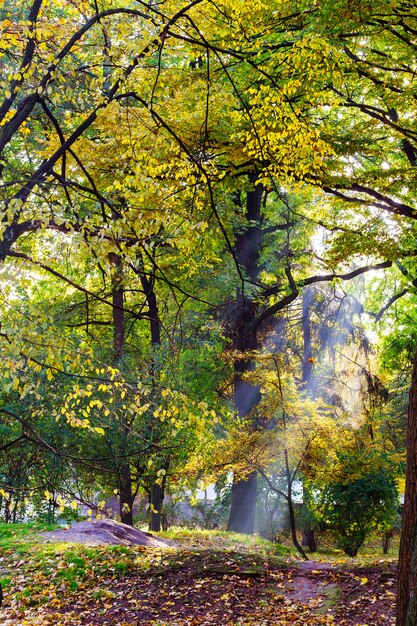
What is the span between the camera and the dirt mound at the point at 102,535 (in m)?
10.2

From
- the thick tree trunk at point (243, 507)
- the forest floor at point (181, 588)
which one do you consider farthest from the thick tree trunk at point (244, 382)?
the forest floor at point (181, 588)

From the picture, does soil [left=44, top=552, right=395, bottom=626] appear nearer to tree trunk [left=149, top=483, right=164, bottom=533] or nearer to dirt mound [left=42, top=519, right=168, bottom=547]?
dirt mound [left=42, top=519, right=168, bottom=547]

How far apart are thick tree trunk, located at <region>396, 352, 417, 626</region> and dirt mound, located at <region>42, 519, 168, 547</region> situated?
636 centimetres

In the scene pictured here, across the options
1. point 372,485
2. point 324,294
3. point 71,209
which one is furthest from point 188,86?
point 324,294

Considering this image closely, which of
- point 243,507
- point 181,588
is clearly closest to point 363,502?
point 243,507

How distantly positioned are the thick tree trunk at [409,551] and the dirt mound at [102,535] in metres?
6.36

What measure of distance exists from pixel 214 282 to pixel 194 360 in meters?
1.89

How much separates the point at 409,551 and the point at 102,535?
7095mm

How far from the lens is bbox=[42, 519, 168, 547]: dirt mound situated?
33.4ft

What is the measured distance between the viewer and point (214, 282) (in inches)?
586

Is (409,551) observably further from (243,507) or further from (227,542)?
(243,507)

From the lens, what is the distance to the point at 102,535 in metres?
10.5

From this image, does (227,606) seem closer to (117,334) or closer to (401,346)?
(117,334)

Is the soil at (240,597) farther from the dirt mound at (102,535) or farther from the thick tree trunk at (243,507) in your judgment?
the thick tree trunk at (243,507)
